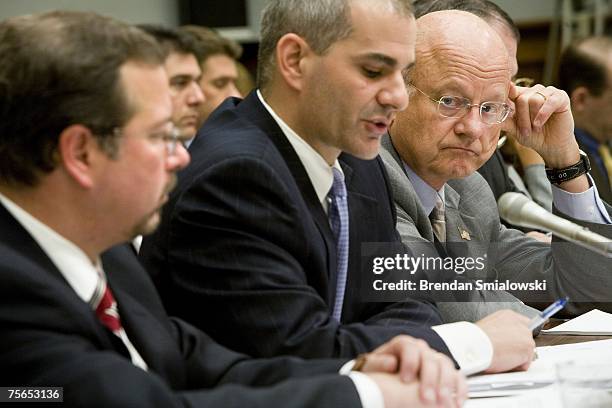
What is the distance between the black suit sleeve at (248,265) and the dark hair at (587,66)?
249 centimetres

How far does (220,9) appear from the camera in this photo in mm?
7352

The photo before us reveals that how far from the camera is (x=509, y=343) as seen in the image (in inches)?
67.7

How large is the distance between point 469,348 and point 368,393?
383mm

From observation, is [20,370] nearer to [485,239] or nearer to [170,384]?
[170,384]

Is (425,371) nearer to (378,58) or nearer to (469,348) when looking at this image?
(469,348)

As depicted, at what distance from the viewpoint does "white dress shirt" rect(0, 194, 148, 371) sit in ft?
4.33

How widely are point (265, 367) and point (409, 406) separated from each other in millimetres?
251

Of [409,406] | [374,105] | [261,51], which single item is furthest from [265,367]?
[261,51]

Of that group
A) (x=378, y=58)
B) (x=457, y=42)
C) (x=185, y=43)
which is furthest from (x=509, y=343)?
(x=185, y=43)

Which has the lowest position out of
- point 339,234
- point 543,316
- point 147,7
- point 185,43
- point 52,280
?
point 147,7

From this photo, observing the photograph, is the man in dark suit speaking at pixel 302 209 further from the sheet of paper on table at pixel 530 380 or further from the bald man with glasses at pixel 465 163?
the bald man with glasses at pixel 465 163

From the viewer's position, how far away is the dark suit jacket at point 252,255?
1.59 m

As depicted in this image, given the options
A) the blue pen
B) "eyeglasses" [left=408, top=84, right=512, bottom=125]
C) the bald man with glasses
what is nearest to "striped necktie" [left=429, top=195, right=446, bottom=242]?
the bald man with glasses

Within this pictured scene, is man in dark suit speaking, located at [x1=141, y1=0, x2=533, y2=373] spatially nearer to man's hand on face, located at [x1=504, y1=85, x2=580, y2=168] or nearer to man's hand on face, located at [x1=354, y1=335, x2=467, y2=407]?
man's hand on face, located at [x1=354, y1=335, x2=467, y2=407]
